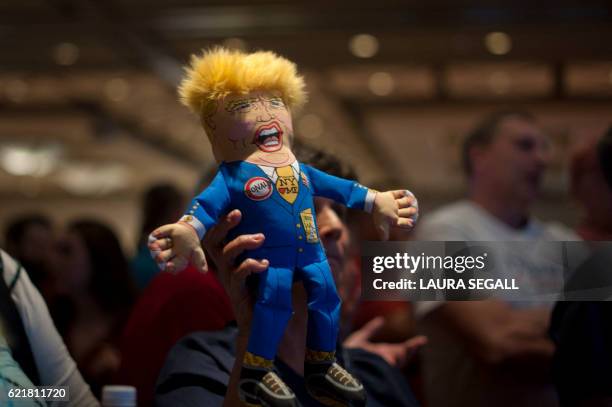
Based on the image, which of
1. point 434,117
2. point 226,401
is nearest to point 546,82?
point 434,117

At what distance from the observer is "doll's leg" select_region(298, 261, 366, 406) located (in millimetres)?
1048

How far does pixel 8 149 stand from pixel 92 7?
5.00 meters

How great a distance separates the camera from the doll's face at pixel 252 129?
42.2 inches

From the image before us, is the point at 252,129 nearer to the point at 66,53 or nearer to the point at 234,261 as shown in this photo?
the point at 234,261

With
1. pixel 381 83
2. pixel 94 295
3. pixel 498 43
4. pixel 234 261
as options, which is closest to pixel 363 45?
pixel 498 43

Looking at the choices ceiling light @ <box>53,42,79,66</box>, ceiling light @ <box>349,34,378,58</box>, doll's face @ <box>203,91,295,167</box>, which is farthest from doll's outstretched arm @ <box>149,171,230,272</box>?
ceiling light @ <box>53,42,79,66</box>

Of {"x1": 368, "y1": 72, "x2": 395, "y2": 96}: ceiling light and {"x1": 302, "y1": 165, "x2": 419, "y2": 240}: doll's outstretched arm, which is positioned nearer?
{"x1": 302, "y1": 165, "x2": 419, "y2": 240}: doll's outstretched arm

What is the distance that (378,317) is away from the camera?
1926 millimetres

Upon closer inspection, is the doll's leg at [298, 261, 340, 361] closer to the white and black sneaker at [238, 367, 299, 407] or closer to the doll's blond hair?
the white and black sneaker at [238, 367, 299, 407]

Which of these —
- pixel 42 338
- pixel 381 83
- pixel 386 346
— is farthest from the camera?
pixel 381 83

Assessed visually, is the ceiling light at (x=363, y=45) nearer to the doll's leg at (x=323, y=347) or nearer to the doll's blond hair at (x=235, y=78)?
the doll's blond hair at (x=235, y=78)

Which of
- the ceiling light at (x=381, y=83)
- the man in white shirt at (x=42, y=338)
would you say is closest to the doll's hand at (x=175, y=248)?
the man in white shirt at (x=42, y=338)

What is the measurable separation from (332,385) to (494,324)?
46 cm

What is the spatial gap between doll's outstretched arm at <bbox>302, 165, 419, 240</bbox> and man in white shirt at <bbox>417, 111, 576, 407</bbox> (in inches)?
8.1
